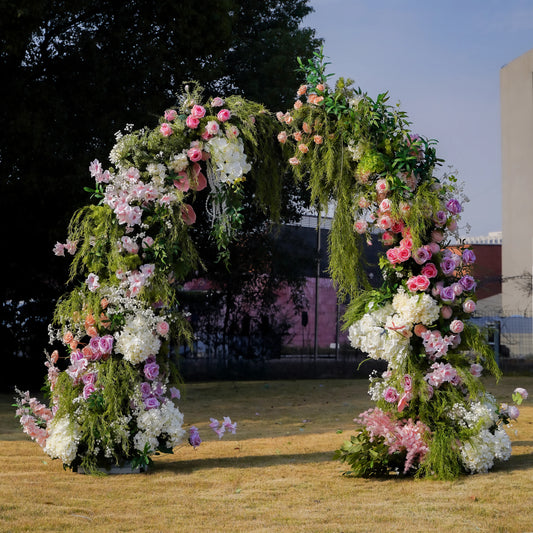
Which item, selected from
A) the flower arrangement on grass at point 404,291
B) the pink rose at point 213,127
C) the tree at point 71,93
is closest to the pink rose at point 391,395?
the flower arrangement on grass at point 404,291

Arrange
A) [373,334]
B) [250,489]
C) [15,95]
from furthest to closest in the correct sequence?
[15,95] → [373,334] → [250,489]

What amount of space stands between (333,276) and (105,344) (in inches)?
80.3

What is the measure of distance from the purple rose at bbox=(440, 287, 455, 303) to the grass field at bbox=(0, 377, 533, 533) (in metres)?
1.38

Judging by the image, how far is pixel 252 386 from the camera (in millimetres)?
14734

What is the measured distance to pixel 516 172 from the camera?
2192cm

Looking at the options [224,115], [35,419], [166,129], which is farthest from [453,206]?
[35,419]

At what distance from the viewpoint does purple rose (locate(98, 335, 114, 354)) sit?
20.1 feet

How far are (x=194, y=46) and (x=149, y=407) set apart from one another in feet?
24.6

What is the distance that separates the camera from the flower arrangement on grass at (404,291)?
5.77 m

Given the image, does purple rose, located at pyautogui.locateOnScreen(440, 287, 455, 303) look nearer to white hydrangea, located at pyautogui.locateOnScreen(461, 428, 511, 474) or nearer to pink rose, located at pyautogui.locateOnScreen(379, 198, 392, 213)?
pink rose, located at pyautogui.locateOnScreen(379, 198, 392, 213)

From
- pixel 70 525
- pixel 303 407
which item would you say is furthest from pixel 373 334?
pixel 303 407

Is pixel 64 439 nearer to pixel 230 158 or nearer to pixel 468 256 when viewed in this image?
pixel 230 158

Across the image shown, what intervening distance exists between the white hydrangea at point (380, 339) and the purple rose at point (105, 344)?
81.1 inches

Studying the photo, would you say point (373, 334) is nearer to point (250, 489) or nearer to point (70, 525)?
point (250, 489)
